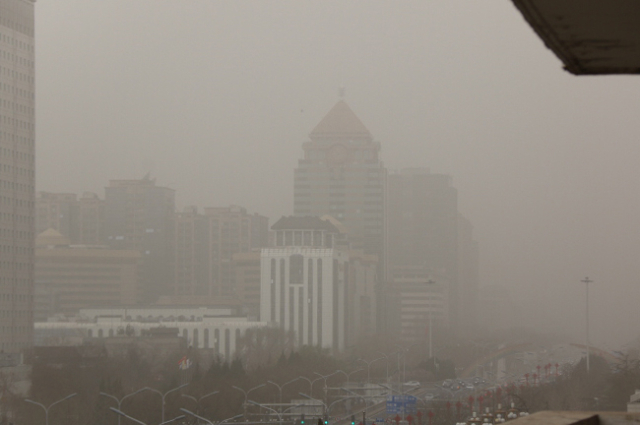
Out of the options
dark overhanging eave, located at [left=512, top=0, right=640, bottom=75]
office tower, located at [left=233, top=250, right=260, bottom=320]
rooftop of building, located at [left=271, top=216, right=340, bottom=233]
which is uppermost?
rooftop of building, located at [left=271, top=216, right=340, bottom=233]

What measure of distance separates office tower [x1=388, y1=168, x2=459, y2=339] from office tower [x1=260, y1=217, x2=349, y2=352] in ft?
77.7

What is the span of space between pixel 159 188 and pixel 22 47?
4044cm

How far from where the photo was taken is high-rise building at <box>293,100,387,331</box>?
110 metres

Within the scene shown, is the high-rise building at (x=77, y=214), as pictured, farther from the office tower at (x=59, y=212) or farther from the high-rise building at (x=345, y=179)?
the high-rise building at (x=345, y=179)

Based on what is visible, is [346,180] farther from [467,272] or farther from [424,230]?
[467,272]

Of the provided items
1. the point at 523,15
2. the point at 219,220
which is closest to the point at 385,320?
the point at 219,220

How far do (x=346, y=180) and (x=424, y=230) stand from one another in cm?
1700

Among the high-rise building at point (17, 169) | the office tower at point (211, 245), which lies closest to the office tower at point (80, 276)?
the office tower at point (211, 245)

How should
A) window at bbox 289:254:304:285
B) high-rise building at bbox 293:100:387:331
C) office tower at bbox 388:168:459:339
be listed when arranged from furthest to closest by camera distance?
1. office tower at bbox 388:168:459:339
2. high-rise building at bbox 293:100:387:331
3. window at bbox 289:254:304:285

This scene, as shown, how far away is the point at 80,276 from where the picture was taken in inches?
3516

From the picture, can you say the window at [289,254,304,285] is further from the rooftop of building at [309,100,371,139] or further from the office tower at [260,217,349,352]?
the rooftop of building at [309,100,371,139]

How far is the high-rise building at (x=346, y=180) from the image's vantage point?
109500 mm

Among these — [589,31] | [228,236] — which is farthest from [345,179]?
[589,31]

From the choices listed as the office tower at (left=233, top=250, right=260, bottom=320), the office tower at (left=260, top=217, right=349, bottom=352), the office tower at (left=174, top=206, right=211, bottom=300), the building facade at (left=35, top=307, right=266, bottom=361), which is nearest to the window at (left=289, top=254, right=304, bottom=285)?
the office tower at (left=260, top=217, right=349, bottom=352)
